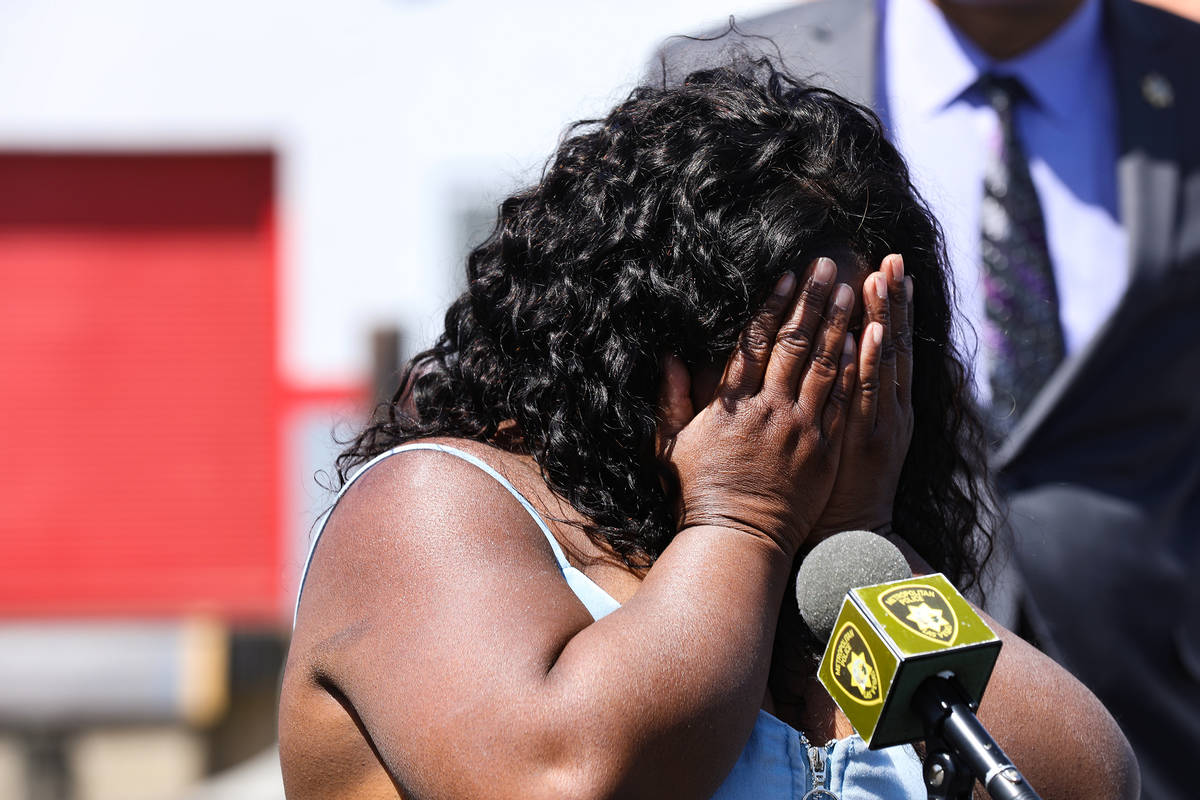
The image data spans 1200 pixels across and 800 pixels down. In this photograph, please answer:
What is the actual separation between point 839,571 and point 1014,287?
5.59ft

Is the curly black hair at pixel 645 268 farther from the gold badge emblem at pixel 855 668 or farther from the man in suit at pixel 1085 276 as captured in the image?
the man in suit at pixel 1085 276

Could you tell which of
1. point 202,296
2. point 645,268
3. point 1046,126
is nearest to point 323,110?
point 202,296

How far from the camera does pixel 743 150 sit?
1734 mm

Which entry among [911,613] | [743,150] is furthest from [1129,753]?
[743,150]

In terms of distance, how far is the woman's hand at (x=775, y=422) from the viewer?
62.3 inches

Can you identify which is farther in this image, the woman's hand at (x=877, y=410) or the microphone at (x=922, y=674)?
the woman's hand at (x=877, y=410)

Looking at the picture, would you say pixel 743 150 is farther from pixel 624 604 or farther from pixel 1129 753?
pixel 1129 753

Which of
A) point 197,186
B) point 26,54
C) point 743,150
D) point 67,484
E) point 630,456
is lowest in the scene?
point 67,484

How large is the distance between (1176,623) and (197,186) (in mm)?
5917

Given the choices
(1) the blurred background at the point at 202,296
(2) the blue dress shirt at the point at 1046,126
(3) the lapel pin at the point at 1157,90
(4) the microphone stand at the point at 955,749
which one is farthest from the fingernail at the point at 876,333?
(1) the blurred background at the point at 202,296

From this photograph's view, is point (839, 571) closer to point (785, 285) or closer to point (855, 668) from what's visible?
point (855, 668)

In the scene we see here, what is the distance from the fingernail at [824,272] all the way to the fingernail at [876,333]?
80 millimetres

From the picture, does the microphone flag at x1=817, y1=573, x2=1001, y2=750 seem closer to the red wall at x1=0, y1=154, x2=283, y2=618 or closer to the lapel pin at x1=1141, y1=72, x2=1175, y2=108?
the lapel pin at x1=1141, y1=72, x2=1175, y2=108

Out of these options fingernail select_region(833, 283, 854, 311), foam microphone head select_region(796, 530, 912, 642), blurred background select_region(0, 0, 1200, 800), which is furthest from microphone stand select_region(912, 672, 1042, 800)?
blurred background select_region(0, 0, 1200, 800)
